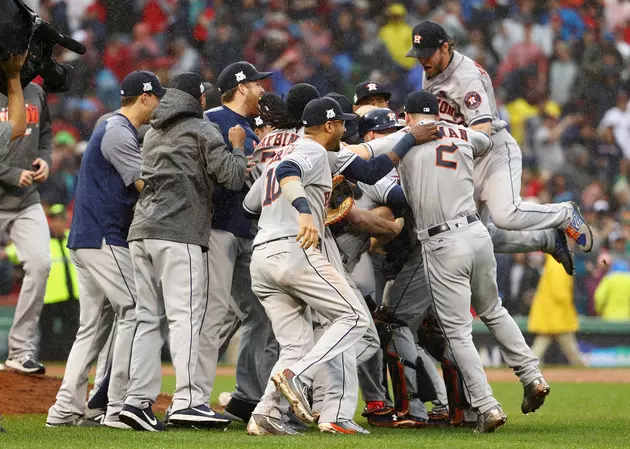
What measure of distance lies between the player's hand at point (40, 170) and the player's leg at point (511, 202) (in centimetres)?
346

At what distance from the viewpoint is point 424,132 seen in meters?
7.05

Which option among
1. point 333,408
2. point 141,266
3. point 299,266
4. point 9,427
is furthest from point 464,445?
point 9,427

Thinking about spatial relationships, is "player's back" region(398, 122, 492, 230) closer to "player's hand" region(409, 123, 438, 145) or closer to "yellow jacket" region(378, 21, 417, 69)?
"player's hand" region(409, 123, 438, 145)

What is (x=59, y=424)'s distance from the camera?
23.2ft

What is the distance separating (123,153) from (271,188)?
3.59 feet

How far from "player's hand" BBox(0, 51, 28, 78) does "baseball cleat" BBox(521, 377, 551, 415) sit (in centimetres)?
380

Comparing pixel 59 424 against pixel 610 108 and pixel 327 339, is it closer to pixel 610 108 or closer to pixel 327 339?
pixel 327 339

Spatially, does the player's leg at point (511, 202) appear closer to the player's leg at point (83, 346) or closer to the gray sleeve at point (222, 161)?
the gray sleeve at point (222, 161)

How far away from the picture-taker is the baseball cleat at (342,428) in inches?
256

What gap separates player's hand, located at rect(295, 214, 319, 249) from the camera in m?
6.05

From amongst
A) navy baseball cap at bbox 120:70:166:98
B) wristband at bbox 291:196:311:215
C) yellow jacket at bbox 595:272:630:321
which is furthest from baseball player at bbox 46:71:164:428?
yellow jacket at bbox 595:272:630:321

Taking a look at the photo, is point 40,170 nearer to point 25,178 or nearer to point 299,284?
point 25,178

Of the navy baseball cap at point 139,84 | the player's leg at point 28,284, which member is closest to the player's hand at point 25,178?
the player's leg at point 28,284

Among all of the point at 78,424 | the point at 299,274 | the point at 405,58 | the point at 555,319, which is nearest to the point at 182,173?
the point at 299,274
